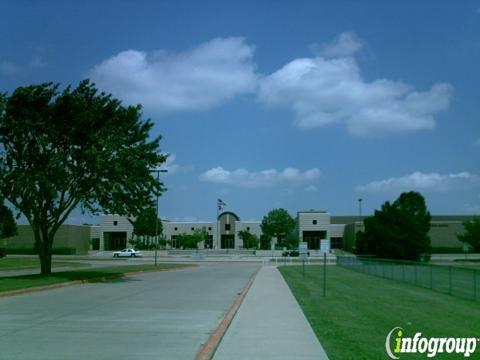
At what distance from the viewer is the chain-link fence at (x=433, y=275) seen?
23359mm

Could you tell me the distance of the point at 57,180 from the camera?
29719 millimetres

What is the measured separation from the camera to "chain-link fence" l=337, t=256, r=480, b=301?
76.6 ft

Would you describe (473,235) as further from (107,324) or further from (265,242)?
(107,324)

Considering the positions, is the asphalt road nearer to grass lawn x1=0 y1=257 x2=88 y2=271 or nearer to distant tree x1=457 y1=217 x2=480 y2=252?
grass lawn x1=0 y1=257 x2=88 y2=271

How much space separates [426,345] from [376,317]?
14.9 ft

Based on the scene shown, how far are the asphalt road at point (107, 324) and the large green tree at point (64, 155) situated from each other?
906 cm

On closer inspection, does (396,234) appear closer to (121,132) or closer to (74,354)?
(121,132)

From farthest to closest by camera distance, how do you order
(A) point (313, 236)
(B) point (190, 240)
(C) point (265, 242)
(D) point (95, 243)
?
(D) point (95, 243), (C) point (265, 242), (A) point (313, 236), (B) point (190, 240)

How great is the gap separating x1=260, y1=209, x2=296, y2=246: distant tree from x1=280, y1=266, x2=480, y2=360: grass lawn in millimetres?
92526

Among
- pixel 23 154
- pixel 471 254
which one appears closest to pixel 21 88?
pixel 23 154

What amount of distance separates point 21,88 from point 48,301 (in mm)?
14294

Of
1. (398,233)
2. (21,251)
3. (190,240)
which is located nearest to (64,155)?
(398,233)

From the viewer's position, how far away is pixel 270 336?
11570 millimetres

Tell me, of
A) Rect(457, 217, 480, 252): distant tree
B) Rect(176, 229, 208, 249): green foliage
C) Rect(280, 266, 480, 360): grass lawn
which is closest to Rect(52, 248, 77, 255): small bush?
Rect(176, 229, 208, 249): green foliage
